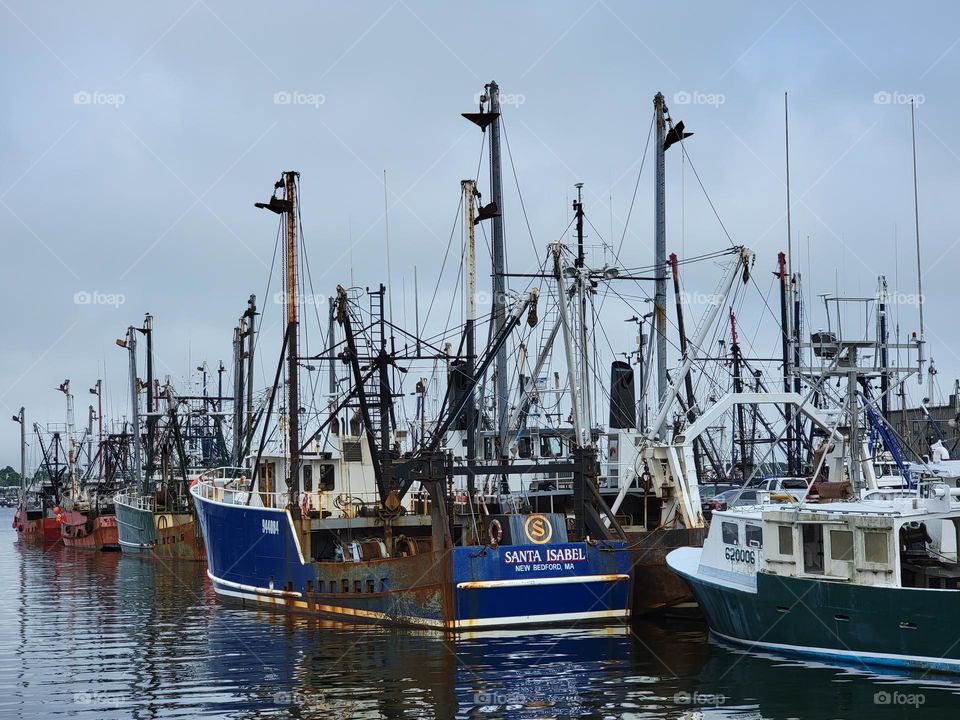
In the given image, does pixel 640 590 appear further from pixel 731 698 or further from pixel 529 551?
pixel 731 698

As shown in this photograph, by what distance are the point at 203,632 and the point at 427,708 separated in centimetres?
1375

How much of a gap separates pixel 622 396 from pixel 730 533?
862 inches

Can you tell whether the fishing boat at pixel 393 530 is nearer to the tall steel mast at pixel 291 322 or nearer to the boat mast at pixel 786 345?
the tall steel mast at pixel 291 322

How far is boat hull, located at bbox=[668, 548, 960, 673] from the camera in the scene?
23.8 metres

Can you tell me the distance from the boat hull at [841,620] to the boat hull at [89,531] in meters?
65.6

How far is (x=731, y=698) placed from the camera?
22.7m

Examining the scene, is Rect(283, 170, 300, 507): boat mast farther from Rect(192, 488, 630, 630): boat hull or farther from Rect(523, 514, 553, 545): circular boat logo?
Rect(523, 514, 553, 545): circular boat logo

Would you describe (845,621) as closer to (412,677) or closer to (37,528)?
(412,677)

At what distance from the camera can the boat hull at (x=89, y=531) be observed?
285 feet

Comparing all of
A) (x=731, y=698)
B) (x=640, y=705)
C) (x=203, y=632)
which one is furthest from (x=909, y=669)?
(x=203, y=632)

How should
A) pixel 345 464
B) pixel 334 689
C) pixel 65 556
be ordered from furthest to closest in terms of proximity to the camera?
pixel 65 556 → pixel 345 464 → pixel 334 689

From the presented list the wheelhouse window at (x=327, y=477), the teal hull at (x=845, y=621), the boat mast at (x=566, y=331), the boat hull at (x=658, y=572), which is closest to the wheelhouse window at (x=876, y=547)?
the teal hull at (x=845, y=621)

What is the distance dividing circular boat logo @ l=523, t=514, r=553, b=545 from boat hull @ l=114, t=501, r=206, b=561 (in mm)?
39067

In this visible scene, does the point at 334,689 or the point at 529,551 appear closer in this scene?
the point at 334,689
